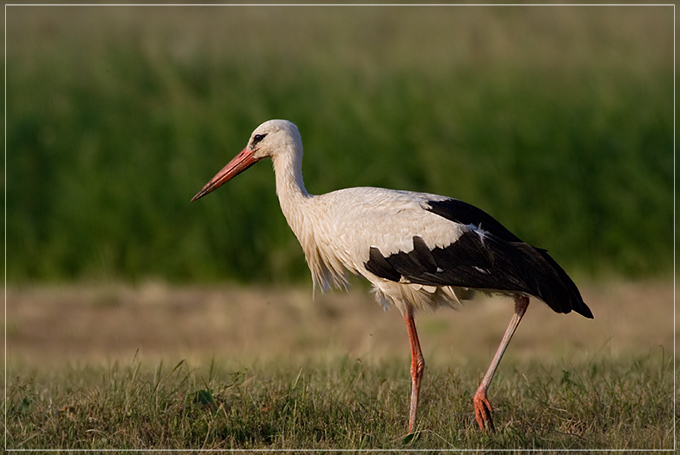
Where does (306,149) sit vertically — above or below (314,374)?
above

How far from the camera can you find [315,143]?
971cm

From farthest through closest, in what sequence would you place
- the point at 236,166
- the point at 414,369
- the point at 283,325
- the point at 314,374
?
the point at 283,325
the point at 236,166
the point at 314,374
the point at 414,369

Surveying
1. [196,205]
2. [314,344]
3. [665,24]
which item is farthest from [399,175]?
[665,24]

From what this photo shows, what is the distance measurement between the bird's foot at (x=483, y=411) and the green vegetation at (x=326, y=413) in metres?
0.07

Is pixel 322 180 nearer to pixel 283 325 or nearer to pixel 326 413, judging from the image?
pixel 283 325

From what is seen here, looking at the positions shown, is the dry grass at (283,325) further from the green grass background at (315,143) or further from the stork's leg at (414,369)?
the stork's leg at (414,369)

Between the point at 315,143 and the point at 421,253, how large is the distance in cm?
508

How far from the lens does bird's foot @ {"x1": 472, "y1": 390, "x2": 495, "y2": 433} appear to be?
4473 millimetres

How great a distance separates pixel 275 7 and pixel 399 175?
4.57 metres

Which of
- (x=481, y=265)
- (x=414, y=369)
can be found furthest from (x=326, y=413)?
(x=481, y=265)

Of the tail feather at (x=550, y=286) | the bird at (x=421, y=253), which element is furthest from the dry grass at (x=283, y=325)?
the tail feather at (x=550, y=286)

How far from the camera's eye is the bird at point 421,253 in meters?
4.60

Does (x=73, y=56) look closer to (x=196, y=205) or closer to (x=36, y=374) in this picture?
(x=196, y=205)

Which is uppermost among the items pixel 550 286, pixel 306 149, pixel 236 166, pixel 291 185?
pixel 306 149
